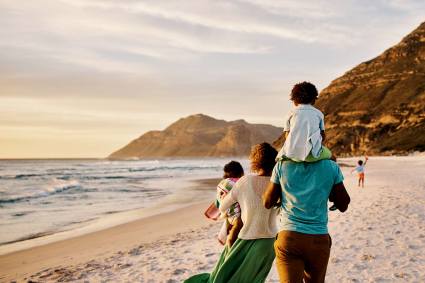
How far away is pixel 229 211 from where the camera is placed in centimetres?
383

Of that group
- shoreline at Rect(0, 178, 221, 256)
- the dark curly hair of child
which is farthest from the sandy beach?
the dark curly hair of child

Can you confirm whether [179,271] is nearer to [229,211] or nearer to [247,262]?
[229,211]

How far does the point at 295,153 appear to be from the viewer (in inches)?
109

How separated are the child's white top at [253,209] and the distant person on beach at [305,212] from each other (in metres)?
0.50

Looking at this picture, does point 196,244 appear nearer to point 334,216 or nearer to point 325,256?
point 334,216

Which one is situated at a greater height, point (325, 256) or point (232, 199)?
point (232, 199)

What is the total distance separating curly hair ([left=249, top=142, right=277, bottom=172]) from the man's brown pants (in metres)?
0.63

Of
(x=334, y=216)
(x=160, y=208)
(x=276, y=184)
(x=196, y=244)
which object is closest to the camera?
(x=276, y=184)

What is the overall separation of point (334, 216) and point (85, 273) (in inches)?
250

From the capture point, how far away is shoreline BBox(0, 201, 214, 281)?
8484 mm

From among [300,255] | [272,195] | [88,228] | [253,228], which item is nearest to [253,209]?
[253,228]

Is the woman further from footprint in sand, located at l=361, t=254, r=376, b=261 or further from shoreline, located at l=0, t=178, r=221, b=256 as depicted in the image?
shoreline, located at l=0, t=178, r=221, b=256

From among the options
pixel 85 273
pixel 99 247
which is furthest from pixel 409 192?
pixel 85 273

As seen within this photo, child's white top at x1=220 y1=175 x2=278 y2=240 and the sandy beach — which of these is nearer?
child's white top at x1=220 y1=175 x2=278 y2=240
